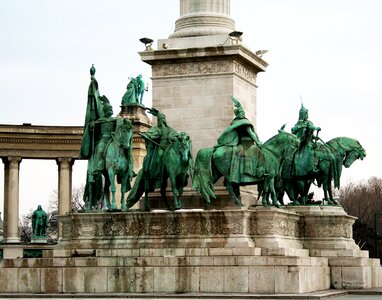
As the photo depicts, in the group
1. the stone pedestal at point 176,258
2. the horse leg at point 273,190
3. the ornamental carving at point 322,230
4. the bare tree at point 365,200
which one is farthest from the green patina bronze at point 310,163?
the bare tree at point 365,200

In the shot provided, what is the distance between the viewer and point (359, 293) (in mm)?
39281

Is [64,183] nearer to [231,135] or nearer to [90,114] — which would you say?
[90,114]

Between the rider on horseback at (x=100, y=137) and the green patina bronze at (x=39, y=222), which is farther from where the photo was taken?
the green patina bronze at (x=39, y=222)

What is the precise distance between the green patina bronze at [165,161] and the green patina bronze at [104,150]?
66cm

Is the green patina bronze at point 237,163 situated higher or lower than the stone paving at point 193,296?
higher

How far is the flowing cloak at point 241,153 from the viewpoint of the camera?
3859 cm

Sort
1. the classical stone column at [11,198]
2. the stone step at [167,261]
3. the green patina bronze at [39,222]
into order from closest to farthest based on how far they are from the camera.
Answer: the stone step at [167,261] → the classical stone column at [11,198] → the green patina bronze at [39,222]

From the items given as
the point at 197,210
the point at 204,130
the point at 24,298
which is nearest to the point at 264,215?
the point at 197,210

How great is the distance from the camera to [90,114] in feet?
136

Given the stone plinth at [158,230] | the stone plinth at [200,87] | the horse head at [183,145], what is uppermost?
the stone plinth at [200,87]

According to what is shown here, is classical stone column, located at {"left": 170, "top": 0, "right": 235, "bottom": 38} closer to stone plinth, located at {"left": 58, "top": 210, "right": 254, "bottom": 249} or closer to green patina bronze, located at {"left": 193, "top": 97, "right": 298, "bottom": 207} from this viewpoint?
green patina bronze, located at {"left": 193, "top": 97, "right": 298, "bottom": 207}

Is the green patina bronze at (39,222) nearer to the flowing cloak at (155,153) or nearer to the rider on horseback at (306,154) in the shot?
the rider on horseback at (306,154)

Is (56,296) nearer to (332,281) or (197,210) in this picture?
(197,210)

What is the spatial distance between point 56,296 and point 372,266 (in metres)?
12.7
